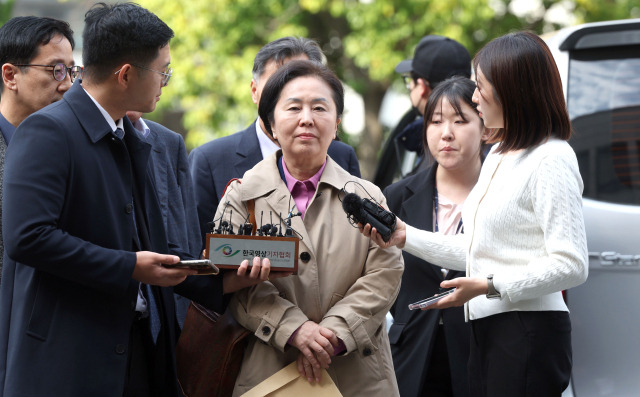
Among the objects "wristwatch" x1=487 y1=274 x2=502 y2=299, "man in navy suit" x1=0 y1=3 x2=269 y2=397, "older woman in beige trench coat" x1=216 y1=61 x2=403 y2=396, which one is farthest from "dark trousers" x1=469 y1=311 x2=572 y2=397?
"man in navy suit" x1=0 y1=3 x2=269 y2=397

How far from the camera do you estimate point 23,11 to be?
90.9 ft

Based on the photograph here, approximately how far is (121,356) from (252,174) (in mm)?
848

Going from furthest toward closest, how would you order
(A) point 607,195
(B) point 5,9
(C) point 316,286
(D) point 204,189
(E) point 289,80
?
(B) point 5,9
(D) point 204,189
(A) point 607,195
(E) point 289,80
(C) point 316,286

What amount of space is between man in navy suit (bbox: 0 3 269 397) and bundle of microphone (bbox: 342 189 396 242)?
15.1 inches

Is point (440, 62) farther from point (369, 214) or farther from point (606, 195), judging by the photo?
point (369, 214)

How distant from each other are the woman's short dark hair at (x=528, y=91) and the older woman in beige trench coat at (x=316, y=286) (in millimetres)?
603

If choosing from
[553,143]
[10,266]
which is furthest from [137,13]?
[553,143]

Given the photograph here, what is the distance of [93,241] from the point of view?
2.84 metres

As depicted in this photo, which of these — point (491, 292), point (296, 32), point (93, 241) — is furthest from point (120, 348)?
point (296, 32)

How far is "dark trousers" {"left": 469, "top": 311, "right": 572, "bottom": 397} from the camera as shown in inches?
118

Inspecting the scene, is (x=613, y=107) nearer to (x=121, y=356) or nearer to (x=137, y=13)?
(x=137, y=13)

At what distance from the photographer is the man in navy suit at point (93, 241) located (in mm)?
2705

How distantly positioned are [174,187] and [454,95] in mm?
1354

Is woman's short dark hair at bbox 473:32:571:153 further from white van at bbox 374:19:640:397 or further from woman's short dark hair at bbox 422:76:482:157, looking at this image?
woman's short dark hair at bbox 422:76:482:157
